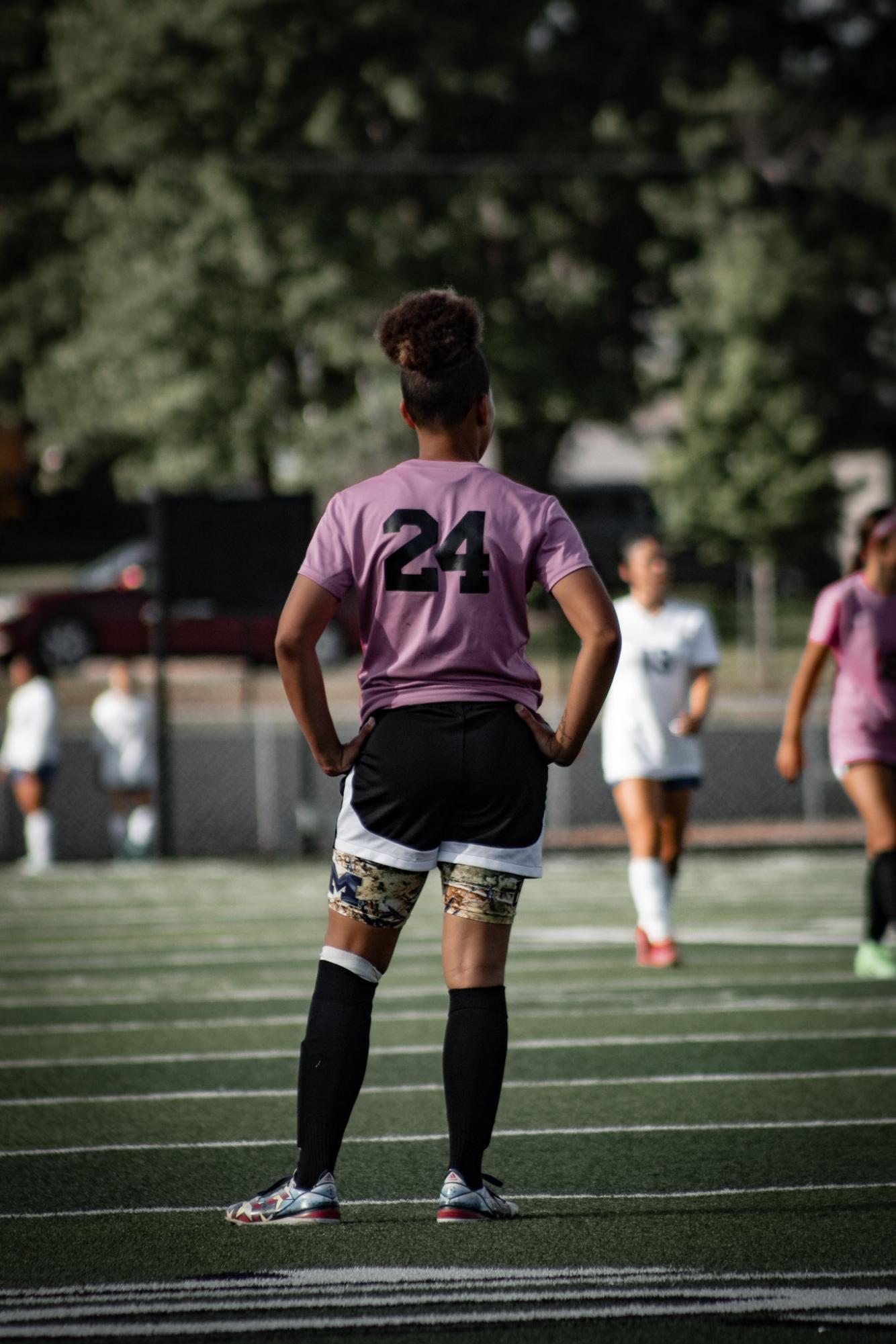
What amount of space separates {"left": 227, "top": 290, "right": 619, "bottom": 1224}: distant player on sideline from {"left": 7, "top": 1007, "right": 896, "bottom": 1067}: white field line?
308 centimetres

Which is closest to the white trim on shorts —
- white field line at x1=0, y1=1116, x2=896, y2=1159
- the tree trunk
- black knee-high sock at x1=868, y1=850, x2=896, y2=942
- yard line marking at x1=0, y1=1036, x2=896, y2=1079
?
white field line at x1=0, y1=1116, x2=896, y2=1159

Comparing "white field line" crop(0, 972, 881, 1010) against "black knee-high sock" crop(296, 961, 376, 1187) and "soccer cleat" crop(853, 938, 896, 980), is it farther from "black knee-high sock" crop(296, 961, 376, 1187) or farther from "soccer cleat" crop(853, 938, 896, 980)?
"black knee-high sock" crop(296, 961, 376, 1187)

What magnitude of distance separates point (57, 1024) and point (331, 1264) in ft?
13.9

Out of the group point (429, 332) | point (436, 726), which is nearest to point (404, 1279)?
point (436, 726)

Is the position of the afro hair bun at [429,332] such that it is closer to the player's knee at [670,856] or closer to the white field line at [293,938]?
the player's knee at [670,856]

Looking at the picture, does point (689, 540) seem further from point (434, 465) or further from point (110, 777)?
point (434, 465)

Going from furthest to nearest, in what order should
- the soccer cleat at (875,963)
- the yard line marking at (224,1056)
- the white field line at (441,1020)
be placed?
the soccer cleat at (875,963), the white field line at (441,1020), the yard line marking at (224,1056)

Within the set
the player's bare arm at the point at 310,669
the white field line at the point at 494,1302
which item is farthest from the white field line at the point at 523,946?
the white field line at the point at 494,1302

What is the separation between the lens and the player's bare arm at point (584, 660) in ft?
14.3

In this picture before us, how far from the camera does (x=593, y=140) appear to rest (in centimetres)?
3281

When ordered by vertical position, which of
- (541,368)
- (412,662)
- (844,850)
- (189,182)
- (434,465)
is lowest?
(844,850)

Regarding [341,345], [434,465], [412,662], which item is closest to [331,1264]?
[412,662]

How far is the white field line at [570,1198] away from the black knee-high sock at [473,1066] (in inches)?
18.8

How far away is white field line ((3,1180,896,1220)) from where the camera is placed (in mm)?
4805
